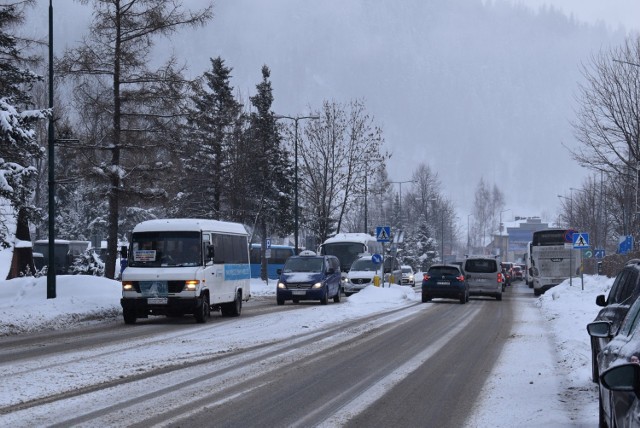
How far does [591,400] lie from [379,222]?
443 ft

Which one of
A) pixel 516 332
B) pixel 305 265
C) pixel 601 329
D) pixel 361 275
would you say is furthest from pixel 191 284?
pixel 361 275

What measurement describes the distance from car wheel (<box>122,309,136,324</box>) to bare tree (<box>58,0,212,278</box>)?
26.8ft

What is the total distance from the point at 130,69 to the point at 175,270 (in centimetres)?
1035

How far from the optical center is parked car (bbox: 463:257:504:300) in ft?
128

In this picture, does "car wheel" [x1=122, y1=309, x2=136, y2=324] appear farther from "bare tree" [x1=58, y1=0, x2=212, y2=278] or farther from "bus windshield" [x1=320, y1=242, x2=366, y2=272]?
"bus windshield" [x1=320, y1=242, x2=366, y2=272]

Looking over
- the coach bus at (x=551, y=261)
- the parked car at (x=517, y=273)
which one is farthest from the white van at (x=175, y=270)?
the parked car at (x=517, y=273)

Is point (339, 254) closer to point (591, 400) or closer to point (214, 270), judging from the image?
point (214, 270)

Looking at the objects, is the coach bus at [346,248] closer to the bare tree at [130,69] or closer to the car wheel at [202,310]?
the bare tree at [130,69]

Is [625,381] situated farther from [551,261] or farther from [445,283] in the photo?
[551,261]

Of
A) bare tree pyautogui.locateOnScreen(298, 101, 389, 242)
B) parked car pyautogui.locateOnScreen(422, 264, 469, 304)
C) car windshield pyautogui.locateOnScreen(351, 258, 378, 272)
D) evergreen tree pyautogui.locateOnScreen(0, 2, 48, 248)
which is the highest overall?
bare tree pyautogui.locateOnScreen(298, 101, 389, 242)

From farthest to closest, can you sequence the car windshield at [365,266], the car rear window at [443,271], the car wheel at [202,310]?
the car windshield at [365,266]
the car rear window at [443,271]
the car wheel at [202,310]

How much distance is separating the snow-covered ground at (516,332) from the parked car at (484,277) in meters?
2.26

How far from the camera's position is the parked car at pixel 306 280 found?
32.2 metres

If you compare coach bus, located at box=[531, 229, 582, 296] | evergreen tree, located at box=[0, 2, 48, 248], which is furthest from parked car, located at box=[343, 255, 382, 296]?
evergreen tree, located at box=[0, 2, 48, 248]
